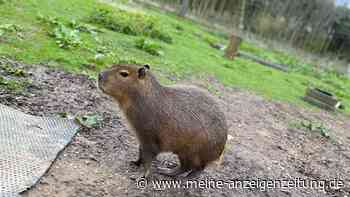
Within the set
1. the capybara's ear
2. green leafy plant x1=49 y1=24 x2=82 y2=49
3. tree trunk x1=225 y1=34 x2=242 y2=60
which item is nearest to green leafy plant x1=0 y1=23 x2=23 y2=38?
green leafy plant x1=49 y1=24 x2=82 y2=49

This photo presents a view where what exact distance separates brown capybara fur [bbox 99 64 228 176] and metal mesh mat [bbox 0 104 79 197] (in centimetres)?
61

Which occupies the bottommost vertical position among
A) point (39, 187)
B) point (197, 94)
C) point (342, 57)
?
point (342, 57)

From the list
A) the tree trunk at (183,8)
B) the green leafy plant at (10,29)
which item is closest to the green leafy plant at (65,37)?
the green leafy plant at (10,29)

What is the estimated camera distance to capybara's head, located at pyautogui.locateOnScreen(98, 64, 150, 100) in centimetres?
327

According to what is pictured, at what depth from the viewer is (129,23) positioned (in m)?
8.92

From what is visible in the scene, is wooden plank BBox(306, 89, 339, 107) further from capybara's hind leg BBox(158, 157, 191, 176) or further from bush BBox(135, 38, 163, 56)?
capybara's hind leg BBox(158, 157, 191, 176)

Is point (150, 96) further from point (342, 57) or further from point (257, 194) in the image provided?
point (342, 57)

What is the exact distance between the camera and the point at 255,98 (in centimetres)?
758

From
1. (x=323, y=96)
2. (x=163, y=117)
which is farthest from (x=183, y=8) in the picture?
(x=163, y=117)

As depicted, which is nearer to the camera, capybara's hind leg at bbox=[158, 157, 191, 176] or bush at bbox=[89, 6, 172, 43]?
capybara's hind leg at bbox=[158, 157, 191, 176]

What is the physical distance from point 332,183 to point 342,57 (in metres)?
16.5

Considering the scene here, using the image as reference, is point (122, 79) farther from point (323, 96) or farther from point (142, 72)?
point (323, 96)

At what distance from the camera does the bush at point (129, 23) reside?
8.60 m

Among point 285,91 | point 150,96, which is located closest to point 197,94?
point 150,96
